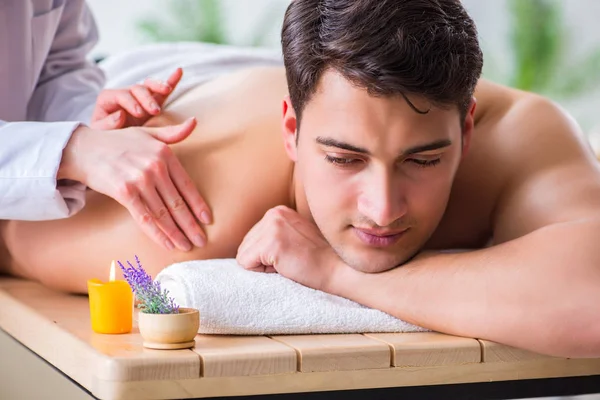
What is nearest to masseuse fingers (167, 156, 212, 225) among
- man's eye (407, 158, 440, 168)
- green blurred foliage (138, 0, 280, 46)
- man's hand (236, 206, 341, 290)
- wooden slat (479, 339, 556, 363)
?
man's hand (236, 206, 341, 290)

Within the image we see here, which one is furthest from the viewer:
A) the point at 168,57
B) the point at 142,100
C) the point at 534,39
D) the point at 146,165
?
the point at 534,39

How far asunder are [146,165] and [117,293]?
0.32m

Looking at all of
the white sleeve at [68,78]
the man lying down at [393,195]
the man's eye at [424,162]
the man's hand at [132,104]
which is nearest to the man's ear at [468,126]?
the man lying down at [393,195]

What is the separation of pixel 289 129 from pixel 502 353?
59 cm

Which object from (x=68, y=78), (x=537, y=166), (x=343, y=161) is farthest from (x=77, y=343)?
(x=68, y=78)

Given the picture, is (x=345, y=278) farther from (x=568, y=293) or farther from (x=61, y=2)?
(x=61, y=2)

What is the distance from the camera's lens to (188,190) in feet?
5.61

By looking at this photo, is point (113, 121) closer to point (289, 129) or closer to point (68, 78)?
point (289, 129)

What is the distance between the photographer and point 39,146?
170 centimetres

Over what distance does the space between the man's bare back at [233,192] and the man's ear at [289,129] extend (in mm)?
93

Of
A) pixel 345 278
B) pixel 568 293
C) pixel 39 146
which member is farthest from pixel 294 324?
pixel 39 146

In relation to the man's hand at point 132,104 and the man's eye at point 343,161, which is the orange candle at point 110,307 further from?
the man's hand at point 132,104

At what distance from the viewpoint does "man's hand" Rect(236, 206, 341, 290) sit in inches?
61.4

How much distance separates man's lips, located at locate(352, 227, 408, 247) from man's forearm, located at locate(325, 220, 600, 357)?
0.17 feet
